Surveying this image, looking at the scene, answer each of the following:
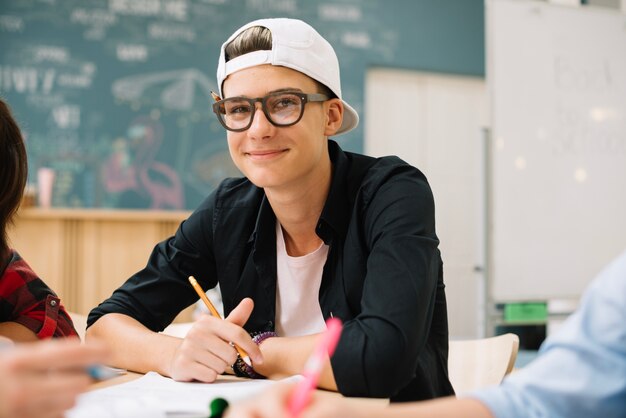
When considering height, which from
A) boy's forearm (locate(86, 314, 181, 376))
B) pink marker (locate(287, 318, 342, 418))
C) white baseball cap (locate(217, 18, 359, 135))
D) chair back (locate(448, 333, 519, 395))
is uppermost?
white baseball cap (locate(217, 18, 359, 135))

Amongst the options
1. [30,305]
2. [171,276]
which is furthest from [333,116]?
[30,305]

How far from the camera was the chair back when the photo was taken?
1.46m

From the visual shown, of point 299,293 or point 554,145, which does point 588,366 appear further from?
point 554,145

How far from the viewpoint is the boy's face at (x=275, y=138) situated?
1.35 meters

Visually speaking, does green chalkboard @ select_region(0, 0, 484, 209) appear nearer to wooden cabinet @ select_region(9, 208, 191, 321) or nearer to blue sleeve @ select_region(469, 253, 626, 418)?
wooden cabinet @ select_region(9, 208, 191, 321)

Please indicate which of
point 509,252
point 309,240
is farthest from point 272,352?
point 509,252

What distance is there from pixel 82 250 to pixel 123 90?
174cm

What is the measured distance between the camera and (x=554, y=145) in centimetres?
379

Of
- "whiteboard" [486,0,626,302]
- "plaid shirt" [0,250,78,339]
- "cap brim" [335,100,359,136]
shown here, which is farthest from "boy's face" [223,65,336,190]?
"whiteboard" [486,0,626,302]

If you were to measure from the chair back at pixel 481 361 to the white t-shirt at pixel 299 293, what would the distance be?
411 millimetres

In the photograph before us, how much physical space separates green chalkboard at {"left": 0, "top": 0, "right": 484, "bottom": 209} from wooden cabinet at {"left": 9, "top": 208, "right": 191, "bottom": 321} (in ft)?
3.98

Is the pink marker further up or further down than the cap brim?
further down

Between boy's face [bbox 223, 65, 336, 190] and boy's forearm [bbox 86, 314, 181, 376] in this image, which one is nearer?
boy's forearm [bbox 86, 314, 181, 376]

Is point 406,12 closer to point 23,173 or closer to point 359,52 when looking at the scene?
point 359,52
